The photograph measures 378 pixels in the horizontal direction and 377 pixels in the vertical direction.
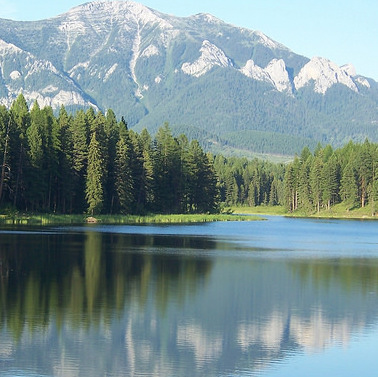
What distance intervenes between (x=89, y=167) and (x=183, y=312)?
86.5m

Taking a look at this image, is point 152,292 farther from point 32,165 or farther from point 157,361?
point 32,165

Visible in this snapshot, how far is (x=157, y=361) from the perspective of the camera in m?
29.3

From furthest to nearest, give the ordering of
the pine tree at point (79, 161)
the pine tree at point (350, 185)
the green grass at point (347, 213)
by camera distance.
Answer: the pine tree at point (350, 185) < the green grass at point (347, 213) < the pine tree at point (79, 161)

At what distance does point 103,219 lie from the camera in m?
124

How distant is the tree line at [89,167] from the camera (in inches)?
4441

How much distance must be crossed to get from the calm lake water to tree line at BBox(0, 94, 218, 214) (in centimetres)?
4033

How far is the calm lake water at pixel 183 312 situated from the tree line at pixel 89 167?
40.3 meters

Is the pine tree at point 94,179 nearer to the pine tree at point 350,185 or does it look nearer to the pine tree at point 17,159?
the pine tree at point 17,159

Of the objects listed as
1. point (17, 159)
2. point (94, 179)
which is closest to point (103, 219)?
point (94, 179)

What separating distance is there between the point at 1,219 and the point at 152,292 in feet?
216

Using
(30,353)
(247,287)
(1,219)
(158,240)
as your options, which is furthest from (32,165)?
(30,353)

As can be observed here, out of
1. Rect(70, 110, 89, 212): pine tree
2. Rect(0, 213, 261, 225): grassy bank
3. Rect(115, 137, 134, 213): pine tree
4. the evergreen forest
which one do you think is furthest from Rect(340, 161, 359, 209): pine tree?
Rect(70, 110, 89, 212): pine tree

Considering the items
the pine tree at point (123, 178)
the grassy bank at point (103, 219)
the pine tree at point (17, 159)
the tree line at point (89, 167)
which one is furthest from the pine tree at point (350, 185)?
the pine tree at point (17, 159)

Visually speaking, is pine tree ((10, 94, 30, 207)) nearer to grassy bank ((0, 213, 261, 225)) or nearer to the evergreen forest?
the evergreen forest
